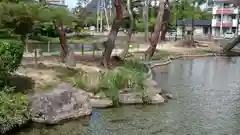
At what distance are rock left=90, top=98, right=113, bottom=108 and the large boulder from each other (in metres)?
0.66

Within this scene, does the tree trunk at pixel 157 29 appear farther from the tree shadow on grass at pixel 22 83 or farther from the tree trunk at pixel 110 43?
the tree shadow on grass at pixel 22 83

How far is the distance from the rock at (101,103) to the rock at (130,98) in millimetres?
476

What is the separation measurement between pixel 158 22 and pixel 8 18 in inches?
455

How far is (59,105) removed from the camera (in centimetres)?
981

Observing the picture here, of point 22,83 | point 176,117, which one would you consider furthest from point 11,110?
point 176,117

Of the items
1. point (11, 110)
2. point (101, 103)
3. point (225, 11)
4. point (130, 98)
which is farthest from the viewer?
point (225, 11)

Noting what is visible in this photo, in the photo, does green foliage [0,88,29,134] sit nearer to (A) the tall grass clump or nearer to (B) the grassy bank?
(B) the grassy bank

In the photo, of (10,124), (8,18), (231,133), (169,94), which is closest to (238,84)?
(169,94)

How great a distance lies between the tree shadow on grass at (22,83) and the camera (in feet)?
36.7

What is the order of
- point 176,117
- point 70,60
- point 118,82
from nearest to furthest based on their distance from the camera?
point 176,117 < point 118,82 < point 70,60

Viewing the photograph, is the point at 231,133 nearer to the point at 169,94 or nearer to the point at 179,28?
the point at 169,94

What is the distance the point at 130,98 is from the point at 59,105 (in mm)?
3006

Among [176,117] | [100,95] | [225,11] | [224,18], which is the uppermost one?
[225,11]

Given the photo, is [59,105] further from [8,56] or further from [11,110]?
[8,56]
